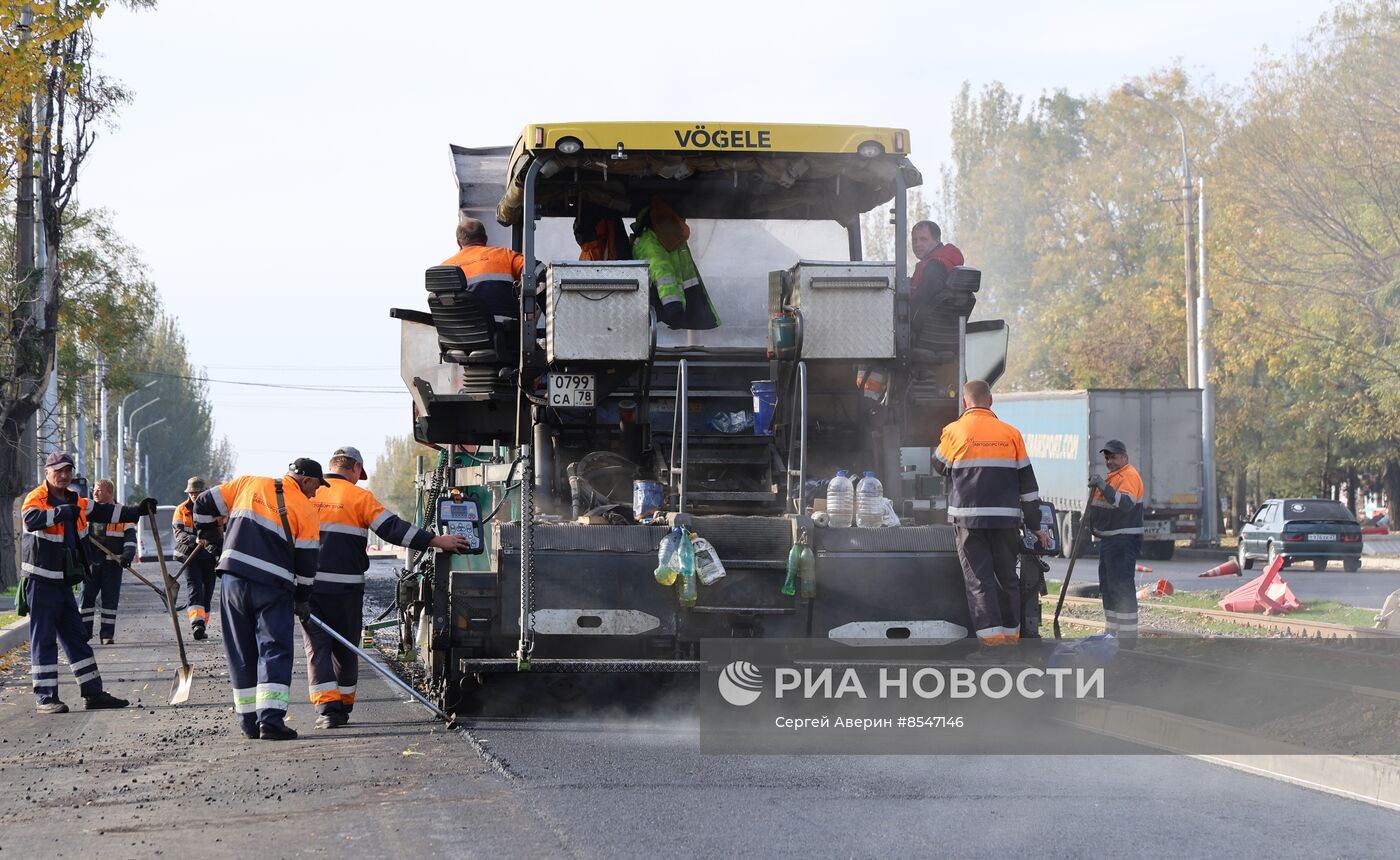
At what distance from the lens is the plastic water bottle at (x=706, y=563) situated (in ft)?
27.3

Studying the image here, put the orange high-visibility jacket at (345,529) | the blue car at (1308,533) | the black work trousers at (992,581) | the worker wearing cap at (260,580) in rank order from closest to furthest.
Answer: the black work trousers at (992,581) → the worker wearing cap at (260,580) → the orange high-visibility jacket at (345,529) → the blue car at (1308,533)

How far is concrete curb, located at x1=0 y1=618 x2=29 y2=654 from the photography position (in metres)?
16.0

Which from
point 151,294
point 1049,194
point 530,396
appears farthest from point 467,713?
point 1049,194

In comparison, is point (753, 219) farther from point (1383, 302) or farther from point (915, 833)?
point (1383, 302)

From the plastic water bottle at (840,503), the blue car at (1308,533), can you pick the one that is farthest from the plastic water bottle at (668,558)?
the blue car at (1308,533)

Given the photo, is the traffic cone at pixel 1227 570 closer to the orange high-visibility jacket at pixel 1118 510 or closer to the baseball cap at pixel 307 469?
the orange high-visibility jacket at pixel 1118 510

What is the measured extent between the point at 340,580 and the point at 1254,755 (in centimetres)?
499

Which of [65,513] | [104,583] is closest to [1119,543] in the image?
[65,513]

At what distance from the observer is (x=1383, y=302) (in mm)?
28891

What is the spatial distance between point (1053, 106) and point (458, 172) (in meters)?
58.6

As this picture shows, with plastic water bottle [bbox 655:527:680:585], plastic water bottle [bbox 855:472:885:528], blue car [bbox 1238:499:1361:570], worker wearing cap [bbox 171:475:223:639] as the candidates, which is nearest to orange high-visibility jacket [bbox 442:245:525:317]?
plastic water bottle [bbox 655:527:680:585]

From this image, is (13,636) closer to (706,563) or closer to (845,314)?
(706,563)

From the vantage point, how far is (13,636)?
16703 millimetres

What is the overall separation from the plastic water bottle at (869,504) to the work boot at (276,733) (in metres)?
3.21
